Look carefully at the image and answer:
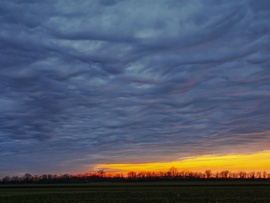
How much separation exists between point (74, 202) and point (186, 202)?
15735mm

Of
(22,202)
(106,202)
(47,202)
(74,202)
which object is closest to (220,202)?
(106,202)

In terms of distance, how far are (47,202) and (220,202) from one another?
78.8 feet

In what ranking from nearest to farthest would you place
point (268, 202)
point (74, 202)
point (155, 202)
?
1. point (268, 202)
2. point (155, 202)
3. point (74, 202)

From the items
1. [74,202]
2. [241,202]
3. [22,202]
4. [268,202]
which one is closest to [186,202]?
[241,202]

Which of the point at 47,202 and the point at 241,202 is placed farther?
the point at 47,202

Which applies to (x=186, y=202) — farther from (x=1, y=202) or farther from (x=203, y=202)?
(x=1, y=202)

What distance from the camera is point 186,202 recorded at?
158 ft

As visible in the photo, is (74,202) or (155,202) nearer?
(155,202)

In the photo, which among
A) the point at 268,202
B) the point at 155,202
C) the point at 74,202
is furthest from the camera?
the point at 74,202

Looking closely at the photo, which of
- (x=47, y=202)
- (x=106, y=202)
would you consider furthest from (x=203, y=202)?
(x=47, y=202)

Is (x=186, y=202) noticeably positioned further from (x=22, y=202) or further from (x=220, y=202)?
(x=22, y=202)

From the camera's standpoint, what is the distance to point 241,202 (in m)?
47.2

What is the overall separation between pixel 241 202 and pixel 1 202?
34.1m

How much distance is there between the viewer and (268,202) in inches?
1785
